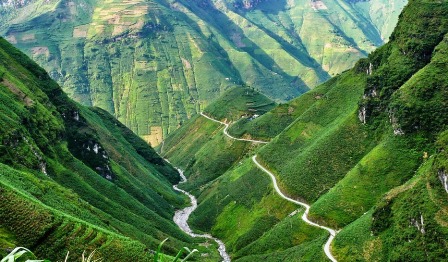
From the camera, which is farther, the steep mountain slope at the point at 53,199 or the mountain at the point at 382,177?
the mountain at the point at 382,177

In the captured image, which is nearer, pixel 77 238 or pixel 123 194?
pixel 77 238

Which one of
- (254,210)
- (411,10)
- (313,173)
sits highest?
(411,10)

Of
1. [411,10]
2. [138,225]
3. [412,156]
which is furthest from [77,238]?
[411,10]

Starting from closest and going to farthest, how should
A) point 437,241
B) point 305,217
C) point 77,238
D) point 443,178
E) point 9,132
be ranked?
point 77,238 → point 437,241 → point 443,178 → point 9,132 → point 305,217

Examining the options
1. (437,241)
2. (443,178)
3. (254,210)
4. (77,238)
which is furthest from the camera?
(254,210)

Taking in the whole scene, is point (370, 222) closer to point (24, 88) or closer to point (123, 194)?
point (123, 194)

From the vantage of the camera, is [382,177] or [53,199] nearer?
[53,199]

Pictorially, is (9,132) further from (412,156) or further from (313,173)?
(412,156)

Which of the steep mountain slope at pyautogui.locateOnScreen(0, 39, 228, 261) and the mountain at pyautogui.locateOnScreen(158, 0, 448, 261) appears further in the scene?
the mountain at pyautogui.locateOnScreen(158, 0, 448, 261)

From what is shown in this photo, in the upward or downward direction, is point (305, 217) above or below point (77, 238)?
below

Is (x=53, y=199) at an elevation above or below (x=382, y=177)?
above
